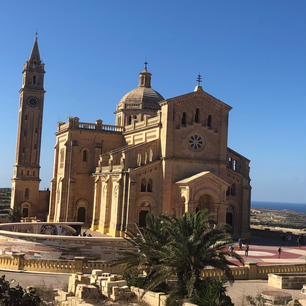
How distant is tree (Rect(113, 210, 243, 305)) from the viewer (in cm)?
1854

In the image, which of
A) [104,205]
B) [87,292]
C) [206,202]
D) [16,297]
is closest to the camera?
[16,297]

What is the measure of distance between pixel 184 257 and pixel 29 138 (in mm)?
48817

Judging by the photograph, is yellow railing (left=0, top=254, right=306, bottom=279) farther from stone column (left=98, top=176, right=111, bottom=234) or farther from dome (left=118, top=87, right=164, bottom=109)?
dome (left=118, top=87, right=164, bottom=109)

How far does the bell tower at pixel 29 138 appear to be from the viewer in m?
61.5

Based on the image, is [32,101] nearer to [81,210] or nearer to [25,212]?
[25,212]

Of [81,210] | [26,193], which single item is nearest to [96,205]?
[81,210]

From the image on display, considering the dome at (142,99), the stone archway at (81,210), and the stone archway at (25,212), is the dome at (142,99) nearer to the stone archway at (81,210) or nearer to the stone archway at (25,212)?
the stone archway at (81,210)

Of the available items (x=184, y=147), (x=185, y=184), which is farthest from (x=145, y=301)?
(x=184, y=147)

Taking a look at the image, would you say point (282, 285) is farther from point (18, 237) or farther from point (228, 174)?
point (228, 174)

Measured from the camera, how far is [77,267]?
25609 mm

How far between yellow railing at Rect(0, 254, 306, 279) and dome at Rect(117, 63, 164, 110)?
116 feet

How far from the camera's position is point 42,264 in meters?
26.0

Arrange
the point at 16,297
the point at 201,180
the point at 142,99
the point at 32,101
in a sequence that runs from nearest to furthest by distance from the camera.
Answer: the point at 16,297 < the point at 201,180 < the point at 142,99 < the point at 32,101

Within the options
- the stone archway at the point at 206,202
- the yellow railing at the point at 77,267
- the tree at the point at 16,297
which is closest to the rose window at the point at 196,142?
the stone archway at the point at 206,202
